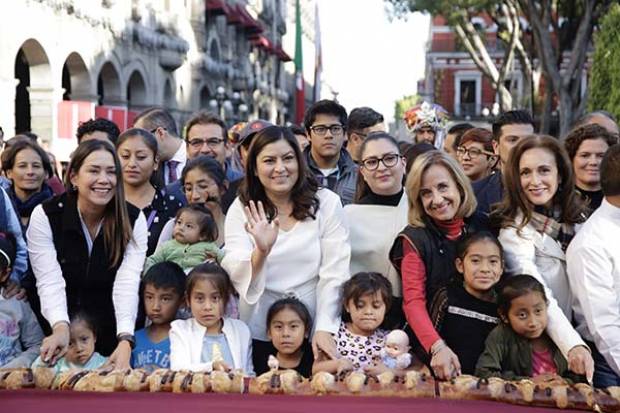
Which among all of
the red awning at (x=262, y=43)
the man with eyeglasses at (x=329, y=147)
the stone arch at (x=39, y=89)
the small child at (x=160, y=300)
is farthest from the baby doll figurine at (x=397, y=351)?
the red awning at (x=262, y=43)

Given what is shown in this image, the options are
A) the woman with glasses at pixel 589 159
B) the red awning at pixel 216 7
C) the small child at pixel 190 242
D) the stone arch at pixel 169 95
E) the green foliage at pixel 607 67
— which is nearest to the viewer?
the small child at pixel 190 242

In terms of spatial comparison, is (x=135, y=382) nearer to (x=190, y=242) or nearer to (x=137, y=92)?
(x=190, y=242)

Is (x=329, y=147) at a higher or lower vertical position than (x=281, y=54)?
lower

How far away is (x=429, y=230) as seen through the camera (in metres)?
4.36

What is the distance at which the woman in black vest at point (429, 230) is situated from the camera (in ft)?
13.9

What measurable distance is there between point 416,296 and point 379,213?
697 millimetres

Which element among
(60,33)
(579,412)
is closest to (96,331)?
(579,412)

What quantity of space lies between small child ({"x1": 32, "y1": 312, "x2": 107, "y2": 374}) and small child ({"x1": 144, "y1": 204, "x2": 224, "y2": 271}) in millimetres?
651

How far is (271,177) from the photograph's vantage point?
175 inches

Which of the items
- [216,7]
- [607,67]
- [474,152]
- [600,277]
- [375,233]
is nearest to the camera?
[600,277]

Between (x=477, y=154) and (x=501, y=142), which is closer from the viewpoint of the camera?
(x=501, y=142)

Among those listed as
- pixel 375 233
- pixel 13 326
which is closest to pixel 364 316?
pixel 375 233

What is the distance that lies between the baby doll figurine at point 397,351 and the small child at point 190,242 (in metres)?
1.23

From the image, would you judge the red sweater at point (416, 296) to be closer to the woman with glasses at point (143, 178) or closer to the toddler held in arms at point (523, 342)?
the toddler held in arms at point (523, 342)
